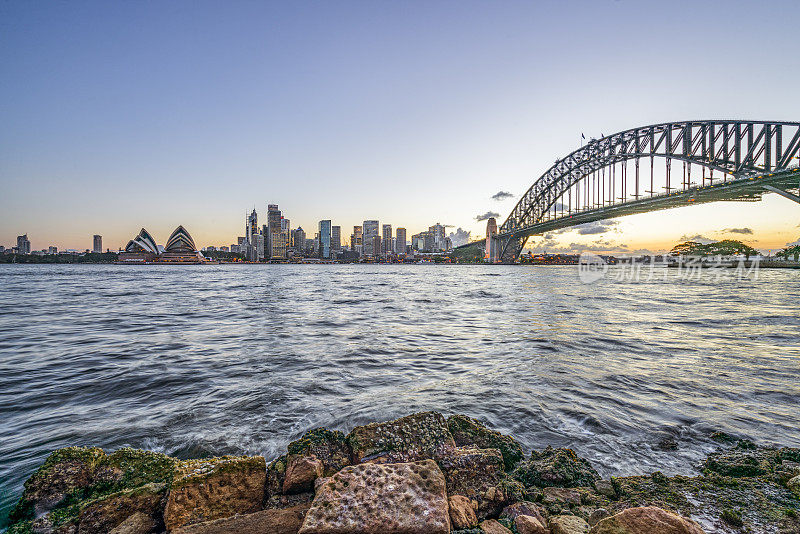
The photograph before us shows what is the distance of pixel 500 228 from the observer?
9425 cm

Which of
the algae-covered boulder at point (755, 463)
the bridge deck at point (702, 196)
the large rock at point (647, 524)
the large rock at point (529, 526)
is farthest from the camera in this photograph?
the bridge deck at point (702, 196)

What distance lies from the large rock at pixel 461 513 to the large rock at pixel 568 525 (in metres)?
0.47

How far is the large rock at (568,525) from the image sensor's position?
2.04 metres

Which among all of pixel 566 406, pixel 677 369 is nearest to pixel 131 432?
pixel 566 406

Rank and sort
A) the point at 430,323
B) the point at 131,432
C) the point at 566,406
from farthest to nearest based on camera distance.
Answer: the point at 430,323
the point at 566,406
the point at 131,432

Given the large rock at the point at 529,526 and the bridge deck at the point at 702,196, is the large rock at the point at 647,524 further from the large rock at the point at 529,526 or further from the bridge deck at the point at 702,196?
the bridge deck at the point at 702,196

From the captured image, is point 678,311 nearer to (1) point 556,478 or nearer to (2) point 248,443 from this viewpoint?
(1) point 556,478

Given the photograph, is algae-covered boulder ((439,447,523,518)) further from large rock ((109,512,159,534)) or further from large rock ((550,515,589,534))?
large rock ((109,512,159,534))

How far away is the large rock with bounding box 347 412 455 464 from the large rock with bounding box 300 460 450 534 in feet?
1.65

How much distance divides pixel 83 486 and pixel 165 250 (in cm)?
14073

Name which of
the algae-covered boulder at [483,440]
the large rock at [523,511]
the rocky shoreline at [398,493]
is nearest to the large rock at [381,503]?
the rocky shoreline at [398,493]

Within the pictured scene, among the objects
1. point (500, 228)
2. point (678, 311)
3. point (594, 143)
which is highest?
point (594, 143)

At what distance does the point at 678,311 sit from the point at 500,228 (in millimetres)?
82623

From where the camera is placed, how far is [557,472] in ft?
9.32
